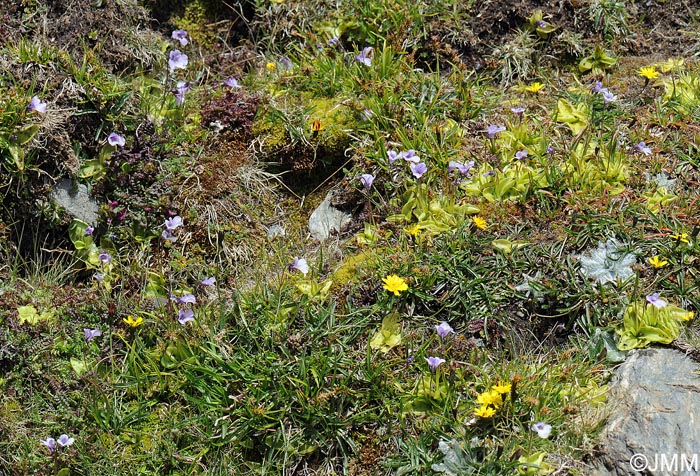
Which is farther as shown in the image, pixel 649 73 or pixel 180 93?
pixel 180 93

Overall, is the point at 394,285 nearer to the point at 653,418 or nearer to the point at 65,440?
the point at 653,418

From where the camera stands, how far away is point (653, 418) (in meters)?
3.27

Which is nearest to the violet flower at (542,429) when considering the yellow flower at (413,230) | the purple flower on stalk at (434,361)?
the purple flower on stalk at (434,361)

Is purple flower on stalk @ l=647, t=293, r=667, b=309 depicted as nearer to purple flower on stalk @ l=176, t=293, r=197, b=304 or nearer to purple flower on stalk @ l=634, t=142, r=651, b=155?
purple flower on stalk @ l=634, t=142, r=651, b=155

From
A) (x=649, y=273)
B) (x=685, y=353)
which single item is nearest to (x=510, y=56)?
(x=649, y=273)

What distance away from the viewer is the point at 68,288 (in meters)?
→ 4.30

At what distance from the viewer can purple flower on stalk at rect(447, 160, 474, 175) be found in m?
4.36

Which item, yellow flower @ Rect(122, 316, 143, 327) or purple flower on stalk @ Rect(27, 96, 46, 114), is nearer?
yellow flower @ Rect(122, 316, 143, 327)

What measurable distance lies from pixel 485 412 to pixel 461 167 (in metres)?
1.59

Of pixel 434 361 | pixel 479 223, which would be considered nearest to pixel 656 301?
pixel 479 223

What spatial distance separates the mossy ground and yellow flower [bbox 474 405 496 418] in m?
0.05

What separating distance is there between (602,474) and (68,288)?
304 centimetres

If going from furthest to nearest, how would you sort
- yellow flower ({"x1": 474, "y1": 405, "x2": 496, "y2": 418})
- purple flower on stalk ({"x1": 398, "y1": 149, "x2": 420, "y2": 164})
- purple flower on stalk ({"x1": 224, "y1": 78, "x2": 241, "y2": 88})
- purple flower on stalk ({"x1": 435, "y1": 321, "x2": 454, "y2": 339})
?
purple flower on stalk ({"x1": 224, "y1": 78, "x2": 241, "y2": 88}), purple flower on stalk ({"x1": 398, "y1": 149, "x2": 420, "y2": 164}), purple flower on stalk ({"x1": 435, "y1": 321, "x2": 454, "y2": 339}), yellow flower ({"x1": 474, "y1": 405, "x2": 496, "y2": 418})

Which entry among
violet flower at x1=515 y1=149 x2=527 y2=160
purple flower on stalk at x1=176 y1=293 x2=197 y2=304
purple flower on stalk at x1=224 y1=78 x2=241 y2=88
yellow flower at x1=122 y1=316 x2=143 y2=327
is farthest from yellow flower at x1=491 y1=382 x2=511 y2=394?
purple flower on stalk at x1=224 y1=78 x2=241 y2=88
